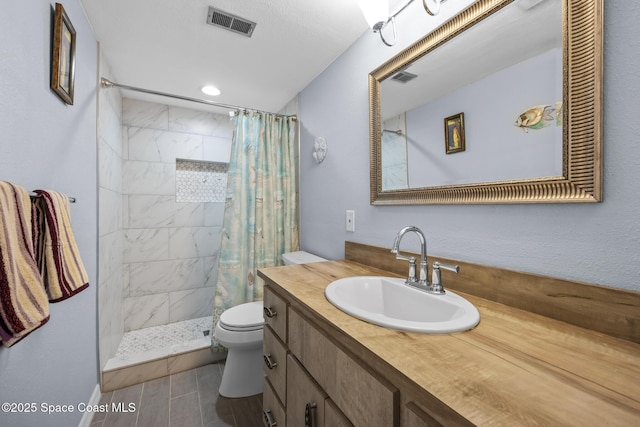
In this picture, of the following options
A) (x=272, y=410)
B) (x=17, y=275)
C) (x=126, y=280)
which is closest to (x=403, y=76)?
(x=17, y=275)

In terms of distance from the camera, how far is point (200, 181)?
2.76 meters

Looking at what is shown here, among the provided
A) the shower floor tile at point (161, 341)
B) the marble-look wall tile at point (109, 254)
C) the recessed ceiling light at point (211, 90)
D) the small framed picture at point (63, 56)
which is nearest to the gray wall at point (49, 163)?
the small framed picture at point (63, 56)

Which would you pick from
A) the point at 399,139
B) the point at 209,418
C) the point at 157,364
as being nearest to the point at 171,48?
the point at 399,139

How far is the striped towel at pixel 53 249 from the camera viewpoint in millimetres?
832

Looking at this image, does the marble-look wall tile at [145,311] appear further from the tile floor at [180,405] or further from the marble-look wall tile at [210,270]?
the tile floor at [180,405]

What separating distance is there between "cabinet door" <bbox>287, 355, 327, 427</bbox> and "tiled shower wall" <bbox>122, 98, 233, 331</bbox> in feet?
6.82

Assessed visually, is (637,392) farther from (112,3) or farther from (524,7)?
(112,3)

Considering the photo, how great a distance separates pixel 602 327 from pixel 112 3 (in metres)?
2.27

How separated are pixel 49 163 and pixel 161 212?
1.63m

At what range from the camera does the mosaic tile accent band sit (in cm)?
267

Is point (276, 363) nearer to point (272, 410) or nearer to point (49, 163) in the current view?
point (272, 410)

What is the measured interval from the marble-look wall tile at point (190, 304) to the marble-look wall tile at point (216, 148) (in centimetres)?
137

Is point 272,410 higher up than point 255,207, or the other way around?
point 255,207

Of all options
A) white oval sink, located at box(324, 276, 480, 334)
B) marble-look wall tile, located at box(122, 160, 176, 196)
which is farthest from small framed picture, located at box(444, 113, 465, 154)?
marble-look wall tile, located at box(122, 160, 176, 196)
